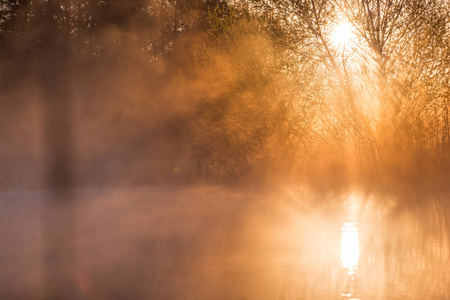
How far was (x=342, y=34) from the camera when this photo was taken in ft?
51.3

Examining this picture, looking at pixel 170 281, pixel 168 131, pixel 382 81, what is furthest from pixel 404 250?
pixel 168 131

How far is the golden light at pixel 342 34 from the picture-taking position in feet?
50.9

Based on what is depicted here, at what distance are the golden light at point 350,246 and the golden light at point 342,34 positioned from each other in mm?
8191

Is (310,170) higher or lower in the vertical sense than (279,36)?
lower

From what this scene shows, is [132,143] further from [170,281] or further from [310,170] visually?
[170,281]

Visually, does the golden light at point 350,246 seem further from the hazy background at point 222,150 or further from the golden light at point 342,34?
the golden light at point 342,34

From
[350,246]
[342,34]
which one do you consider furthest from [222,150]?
[350,246]

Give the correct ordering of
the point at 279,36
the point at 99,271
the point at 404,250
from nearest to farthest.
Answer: the point at 99,271 → the point at 404,250 → the point at 279,36

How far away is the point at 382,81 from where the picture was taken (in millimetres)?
15070

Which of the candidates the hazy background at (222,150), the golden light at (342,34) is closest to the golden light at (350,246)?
Answer: the hazy background at (222,150)

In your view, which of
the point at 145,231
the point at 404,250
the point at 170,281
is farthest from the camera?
the point at 145,231

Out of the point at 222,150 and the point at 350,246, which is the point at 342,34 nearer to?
the point at 222,150

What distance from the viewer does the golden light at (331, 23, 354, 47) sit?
15516 mm

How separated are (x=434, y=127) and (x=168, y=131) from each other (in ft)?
41.1
